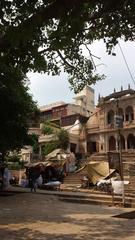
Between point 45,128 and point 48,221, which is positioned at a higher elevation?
point 45,128

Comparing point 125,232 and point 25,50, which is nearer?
point 25,50

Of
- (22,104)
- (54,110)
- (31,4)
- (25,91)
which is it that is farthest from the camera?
(54,110)

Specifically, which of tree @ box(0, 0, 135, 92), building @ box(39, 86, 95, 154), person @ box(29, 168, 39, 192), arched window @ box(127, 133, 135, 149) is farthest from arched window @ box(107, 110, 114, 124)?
tree @ box(0, 0, 135, 92)

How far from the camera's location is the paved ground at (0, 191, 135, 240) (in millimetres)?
10797

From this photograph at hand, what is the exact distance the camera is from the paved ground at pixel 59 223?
1080 centimetres

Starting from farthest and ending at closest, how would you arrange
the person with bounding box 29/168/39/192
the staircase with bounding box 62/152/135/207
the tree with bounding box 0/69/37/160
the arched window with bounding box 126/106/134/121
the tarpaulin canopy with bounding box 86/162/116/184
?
the arched window with bounding box 126/106/134/121 → the tarpaulin canopy with bounding box 86/162/116/184 → the person with bounding box 29/168/39/192 → the tree with bounding box 0/69/37/160 → the staircase with bounding box 62/152/135/207

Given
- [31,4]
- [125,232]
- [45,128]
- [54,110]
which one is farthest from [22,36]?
[54,110]

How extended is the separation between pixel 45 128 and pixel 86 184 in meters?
31.6

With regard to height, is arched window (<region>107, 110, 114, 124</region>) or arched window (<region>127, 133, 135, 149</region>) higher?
arched window (<region>107, 110, 114, 124</region>)

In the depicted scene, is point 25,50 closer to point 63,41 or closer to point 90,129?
point 63,41

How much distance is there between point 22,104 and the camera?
71.3ft

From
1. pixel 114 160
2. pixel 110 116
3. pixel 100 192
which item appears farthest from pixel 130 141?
pixel 114 160

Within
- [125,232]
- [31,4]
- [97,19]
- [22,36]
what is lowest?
[125,232]

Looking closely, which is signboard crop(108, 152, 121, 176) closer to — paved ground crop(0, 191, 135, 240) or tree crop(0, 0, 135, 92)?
paved ground crop(0, 191, 135, 240)
